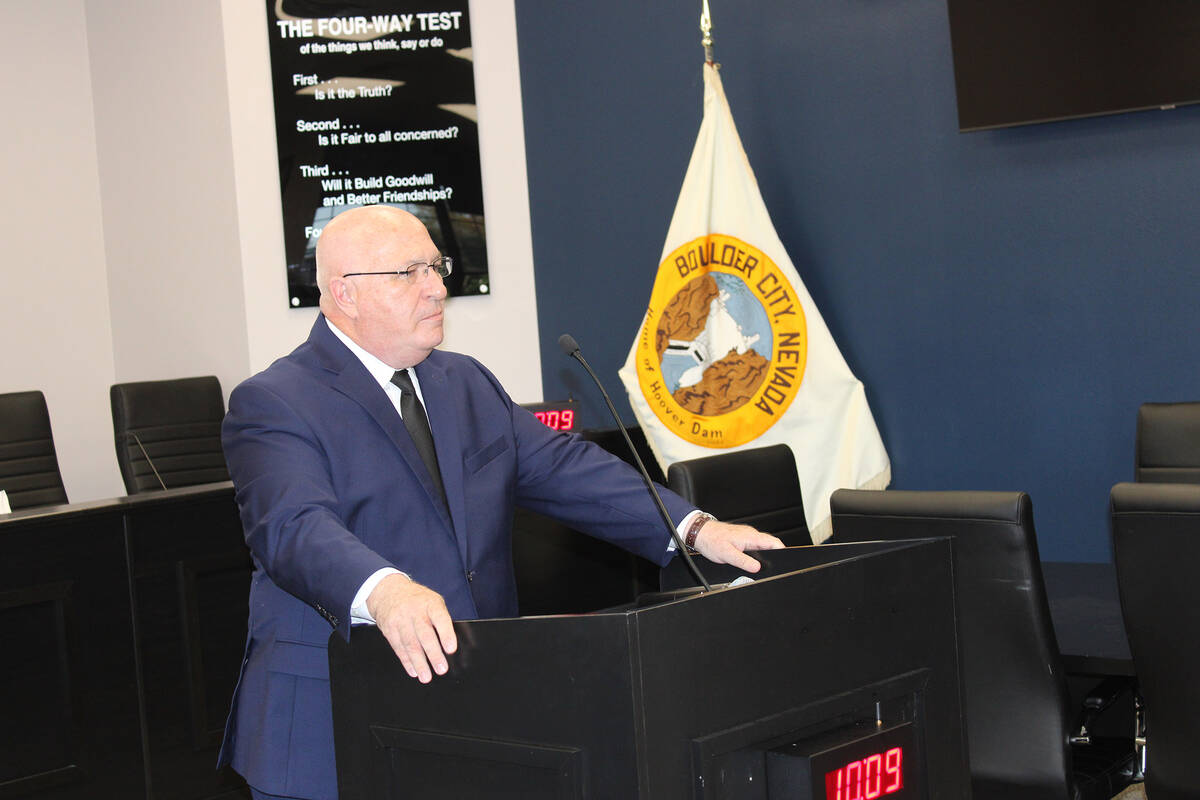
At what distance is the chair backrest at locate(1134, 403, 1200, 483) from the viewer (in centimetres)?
329

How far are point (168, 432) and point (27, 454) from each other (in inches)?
22.9

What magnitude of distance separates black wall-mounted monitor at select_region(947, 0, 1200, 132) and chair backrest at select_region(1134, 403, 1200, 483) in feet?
2.98

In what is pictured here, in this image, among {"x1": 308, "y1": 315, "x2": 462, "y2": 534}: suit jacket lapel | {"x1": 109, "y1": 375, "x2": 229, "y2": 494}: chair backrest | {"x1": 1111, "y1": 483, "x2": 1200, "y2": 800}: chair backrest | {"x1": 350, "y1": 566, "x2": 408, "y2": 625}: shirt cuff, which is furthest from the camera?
{"x1": 109, "y1": 375, "x2": 229, "y2": 494}: chair backrest

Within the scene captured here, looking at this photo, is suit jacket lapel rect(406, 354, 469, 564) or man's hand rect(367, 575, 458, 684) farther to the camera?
suit jacket lapel rect(406, 354, 469, 564)

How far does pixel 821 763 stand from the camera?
4.22 feet

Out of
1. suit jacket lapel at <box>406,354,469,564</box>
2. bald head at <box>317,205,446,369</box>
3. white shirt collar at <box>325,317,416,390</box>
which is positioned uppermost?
bald head at <box>317,205,446,369</box>

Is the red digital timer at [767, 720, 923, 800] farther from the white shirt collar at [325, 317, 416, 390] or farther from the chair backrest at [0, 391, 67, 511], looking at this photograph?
the chair backrest at [0, 391, 67, 511]

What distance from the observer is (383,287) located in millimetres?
1888

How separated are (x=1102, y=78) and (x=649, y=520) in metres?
2.54

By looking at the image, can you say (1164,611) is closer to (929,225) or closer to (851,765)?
(851,765)

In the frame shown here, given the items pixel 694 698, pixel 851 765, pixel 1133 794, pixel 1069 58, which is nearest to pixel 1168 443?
pixel 1133 794

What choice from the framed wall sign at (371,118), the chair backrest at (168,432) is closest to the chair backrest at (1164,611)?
the framed wall sign at (371,118)

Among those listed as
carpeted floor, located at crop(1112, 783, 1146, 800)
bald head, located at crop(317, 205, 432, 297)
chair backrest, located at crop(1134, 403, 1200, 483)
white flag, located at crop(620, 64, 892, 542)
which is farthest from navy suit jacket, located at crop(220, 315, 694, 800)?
carpeted floor, located at crop(1112, 783, 1146, 800)

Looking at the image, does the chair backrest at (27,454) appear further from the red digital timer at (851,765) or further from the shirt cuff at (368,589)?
the red digital timer at (851,765)
